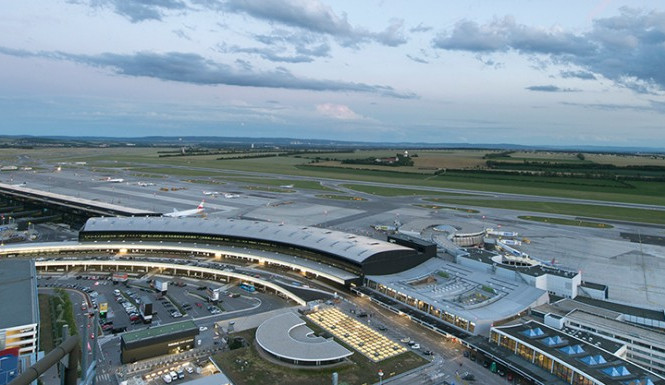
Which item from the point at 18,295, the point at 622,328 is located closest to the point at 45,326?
the point at 18,295

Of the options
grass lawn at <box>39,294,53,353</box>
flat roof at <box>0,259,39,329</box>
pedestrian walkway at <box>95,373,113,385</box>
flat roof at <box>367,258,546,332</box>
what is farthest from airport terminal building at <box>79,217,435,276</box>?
pedestrian walkway at <box>95,373,113,385</box>

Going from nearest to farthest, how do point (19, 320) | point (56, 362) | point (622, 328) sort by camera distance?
point (56, 362) → point (19, 320) → point (622, 328)

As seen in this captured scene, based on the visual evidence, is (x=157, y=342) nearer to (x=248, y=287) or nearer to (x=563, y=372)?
(x=248, y=287)

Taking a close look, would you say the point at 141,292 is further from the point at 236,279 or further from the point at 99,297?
the point at 236,279

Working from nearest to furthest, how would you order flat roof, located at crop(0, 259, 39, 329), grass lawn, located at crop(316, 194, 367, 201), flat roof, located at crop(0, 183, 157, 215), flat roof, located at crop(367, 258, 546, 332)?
flat roof, located at crop(0, 259, 39, 329)
flat roof, located at crop(367, 258, 546, 332)
flat roof, located at crop(0, 183, 157, 215)
grass lawn, located at crop(316, 194, 367, 201)

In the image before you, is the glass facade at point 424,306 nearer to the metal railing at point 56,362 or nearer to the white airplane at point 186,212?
the metal railing at point 56,362

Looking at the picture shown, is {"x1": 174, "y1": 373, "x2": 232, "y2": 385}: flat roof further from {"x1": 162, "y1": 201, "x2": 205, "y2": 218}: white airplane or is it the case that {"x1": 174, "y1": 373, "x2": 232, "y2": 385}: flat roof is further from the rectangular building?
{"x1": 162, "y1": 201, "x2": 205, "y2": 218}: white airplane

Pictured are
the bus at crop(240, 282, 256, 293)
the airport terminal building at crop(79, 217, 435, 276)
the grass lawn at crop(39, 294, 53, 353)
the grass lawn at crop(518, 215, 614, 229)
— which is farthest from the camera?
the grass lawn at crop(518, 215, 614, 229)
